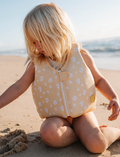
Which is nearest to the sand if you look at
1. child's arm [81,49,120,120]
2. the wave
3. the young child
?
the young child

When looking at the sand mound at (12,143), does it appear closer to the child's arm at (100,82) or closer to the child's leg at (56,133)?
the child's leg at (56,133)

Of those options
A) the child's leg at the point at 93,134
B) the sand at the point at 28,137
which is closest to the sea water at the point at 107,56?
the child's leg at the point at 93,134

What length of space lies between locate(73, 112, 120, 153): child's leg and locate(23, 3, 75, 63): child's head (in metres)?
0.62

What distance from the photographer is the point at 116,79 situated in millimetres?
4426

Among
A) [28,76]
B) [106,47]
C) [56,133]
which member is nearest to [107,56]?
[106,47]

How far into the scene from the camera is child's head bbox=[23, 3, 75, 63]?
1769 millimetres

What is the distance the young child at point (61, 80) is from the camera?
1750 millimetres

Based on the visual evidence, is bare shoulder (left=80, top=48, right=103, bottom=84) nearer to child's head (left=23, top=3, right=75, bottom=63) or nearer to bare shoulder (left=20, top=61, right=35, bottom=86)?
child's head (left=23, top=3, right=75, bottom=63)

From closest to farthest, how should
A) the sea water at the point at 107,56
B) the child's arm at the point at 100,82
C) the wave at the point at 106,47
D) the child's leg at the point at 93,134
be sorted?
the child's leg at the point at 93,134, the child's arm at the point at 100,82, the sea water at the point at 107,56, the wave at the point at 106,47

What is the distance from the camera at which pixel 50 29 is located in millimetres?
1783

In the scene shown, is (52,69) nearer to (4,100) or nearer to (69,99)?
(69,99)

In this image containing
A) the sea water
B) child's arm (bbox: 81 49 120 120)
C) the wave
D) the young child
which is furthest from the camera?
the wave

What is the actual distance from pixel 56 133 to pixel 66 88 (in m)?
0.42

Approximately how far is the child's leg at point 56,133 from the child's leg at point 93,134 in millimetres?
94
